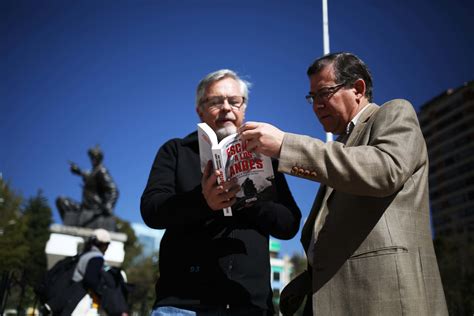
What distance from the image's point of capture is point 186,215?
2012 millimetres

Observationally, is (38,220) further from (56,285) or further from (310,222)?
(310,222)

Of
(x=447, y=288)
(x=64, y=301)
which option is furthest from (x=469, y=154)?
(x=64, y=301)

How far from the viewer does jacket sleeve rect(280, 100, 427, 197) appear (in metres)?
1.66

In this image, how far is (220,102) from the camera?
2.52 meters

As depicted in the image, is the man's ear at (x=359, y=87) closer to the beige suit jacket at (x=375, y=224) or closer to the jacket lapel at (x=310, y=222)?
the beige suit jacket at (x=375, y=224)

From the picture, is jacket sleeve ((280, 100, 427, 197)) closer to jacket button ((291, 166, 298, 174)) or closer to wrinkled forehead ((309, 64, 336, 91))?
jacket button ((291, 166, 298, 174))

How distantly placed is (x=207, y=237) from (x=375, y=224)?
843 mm

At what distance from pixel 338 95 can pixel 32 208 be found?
63527mm

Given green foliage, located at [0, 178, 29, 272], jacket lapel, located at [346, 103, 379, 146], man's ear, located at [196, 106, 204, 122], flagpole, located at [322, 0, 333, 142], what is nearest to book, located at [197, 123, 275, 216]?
jacket lapel, located at [346, 103, 379, 146]

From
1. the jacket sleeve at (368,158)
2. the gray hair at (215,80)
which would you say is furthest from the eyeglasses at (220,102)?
the jacket sleeve at (368,158)

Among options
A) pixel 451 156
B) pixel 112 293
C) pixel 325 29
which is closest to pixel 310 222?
pixel 112 293

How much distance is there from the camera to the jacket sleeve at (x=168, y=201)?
2004 millimetres

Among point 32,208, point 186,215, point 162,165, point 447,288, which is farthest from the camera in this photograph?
point 32,208

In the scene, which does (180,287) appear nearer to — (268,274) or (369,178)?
(268,274)
